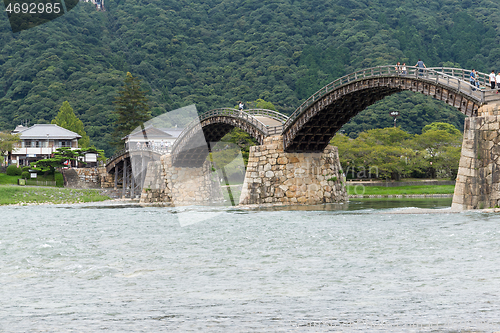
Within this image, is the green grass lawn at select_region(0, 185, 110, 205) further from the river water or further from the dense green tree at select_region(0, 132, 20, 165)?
the river water

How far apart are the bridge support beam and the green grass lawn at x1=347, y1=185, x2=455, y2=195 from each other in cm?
1873

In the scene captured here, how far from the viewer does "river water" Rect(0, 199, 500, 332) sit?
8.64m

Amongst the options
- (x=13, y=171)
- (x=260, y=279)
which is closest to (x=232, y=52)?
(x=13, y=171)

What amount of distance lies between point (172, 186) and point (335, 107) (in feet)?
78.1

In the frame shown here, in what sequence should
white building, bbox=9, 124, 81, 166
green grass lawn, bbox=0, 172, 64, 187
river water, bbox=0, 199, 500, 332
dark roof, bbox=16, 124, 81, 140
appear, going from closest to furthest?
1. river water, bbox=0, 199, 500, 332
2. green grass lawn, bbox=0, 172, 64, 187
3. dark roof, bbox=16, 124, 81, 140
4. white building, bbox=9, 124, 81, 166

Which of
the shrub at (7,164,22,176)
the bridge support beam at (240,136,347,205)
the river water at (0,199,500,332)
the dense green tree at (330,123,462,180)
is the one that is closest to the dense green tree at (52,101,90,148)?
the shrub at (7,164,22,176)

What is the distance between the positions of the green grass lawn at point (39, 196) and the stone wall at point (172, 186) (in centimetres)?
686

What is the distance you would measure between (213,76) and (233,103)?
19554 mm

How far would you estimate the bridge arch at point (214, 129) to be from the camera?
1710 inches

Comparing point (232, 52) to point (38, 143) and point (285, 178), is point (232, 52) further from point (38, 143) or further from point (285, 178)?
point (285, 178)

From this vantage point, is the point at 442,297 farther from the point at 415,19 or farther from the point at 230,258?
the point at 415,19

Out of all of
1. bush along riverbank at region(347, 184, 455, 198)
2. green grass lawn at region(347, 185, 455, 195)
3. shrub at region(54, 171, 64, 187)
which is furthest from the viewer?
shrub at region(54, 171, 64, 187)

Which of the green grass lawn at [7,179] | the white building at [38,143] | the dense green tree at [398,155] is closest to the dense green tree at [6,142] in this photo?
the green grass lawn at [7,179]

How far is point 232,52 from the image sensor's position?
131 metres
